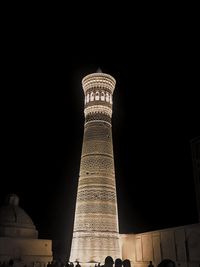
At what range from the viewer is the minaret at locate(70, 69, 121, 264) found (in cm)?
1253

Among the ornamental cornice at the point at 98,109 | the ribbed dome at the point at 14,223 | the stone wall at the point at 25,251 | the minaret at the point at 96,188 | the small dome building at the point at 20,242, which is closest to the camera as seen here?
the minaret at the point at 96,188

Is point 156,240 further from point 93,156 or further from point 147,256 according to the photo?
point 93,156

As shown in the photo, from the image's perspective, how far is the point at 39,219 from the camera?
78.7 feet

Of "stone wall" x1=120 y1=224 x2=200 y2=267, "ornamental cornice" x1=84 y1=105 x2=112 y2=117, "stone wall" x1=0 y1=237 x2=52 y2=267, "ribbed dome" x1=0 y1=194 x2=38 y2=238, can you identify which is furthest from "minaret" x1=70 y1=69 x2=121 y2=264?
"ribbed dome" x1=0 y1=194 x2=38 y2=238

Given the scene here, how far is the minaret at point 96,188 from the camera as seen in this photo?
12.5 m

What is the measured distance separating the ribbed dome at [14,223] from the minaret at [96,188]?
404 centimetres

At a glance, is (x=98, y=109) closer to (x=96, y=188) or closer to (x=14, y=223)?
(x=96, y=188)

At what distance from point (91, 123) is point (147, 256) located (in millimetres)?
6467

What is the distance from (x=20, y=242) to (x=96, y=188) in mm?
5132

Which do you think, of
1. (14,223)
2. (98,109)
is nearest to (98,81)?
(98,109)

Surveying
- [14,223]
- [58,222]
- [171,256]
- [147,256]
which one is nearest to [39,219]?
[58,222]

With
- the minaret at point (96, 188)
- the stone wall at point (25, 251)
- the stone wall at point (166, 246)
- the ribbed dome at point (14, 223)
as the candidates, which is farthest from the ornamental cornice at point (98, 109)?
the stone wall at point (25, 251)

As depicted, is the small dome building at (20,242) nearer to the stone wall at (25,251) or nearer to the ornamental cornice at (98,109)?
the stone wall at (25,251)

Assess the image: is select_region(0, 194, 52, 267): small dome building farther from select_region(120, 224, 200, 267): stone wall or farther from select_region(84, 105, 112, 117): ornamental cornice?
select_region(84, 105, 112, 117): ornamental cornice
